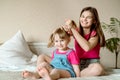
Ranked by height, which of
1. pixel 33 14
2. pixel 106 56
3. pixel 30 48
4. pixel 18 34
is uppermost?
pixel 33 14

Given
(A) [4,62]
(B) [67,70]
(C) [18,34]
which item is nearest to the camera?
(B) [67,70]

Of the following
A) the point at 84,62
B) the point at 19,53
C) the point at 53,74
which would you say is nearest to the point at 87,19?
the point at 84,62

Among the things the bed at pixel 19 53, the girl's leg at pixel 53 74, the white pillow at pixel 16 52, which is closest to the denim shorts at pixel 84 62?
the girl's leg at pixel 53 74

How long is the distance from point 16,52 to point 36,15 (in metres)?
0.58

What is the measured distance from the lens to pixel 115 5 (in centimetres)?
304

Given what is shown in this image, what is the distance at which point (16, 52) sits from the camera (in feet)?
8.50

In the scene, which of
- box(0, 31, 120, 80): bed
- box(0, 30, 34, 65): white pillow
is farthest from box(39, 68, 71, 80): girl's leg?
box(0, 30, 34, 65): white pillow

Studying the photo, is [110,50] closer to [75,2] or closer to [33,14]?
[75,2]

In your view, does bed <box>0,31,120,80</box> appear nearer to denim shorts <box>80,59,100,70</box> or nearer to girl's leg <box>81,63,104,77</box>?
denim shorts <box>80,59,100,70</box>

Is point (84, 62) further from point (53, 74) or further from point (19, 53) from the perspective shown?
point (19, 53)

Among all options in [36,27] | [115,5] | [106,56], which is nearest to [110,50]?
[106,56]

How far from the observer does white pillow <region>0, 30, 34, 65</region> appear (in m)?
2.48

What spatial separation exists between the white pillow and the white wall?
8.0 inches

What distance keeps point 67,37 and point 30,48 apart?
1129 millimetres
